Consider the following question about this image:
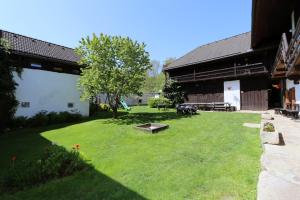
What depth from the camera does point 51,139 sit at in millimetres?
9531

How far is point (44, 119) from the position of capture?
1372 centimetres

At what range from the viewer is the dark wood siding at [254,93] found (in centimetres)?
1777

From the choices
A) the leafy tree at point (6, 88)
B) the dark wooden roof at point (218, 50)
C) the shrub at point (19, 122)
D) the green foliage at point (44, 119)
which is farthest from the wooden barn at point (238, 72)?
the shrub at point (19, 122)

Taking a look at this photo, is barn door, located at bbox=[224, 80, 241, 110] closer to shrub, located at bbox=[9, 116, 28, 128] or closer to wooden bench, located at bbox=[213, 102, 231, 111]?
wooden bench, located at bbox=[213, 102, 231, 111]

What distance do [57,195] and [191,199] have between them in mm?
2927

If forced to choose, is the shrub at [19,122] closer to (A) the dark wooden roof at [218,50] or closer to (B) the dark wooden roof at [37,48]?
(B) the dark wooden roof at [37,48]

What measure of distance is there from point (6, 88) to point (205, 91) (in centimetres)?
1867

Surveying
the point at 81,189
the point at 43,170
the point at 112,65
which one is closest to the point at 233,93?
the point at 112,65

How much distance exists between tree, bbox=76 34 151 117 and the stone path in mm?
10246

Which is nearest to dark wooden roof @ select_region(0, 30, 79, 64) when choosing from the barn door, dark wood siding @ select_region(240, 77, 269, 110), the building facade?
the building facade

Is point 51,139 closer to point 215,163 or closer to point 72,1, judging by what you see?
point 215,163

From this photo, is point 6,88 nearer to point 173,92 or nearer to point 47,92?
point 47,92

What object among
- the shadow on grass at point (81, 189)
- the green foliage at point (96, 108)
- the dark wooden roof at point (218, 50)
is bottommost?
the shadow on grass at point (81, 189)

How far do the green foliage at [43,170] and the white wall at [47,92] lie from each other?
376 inches
